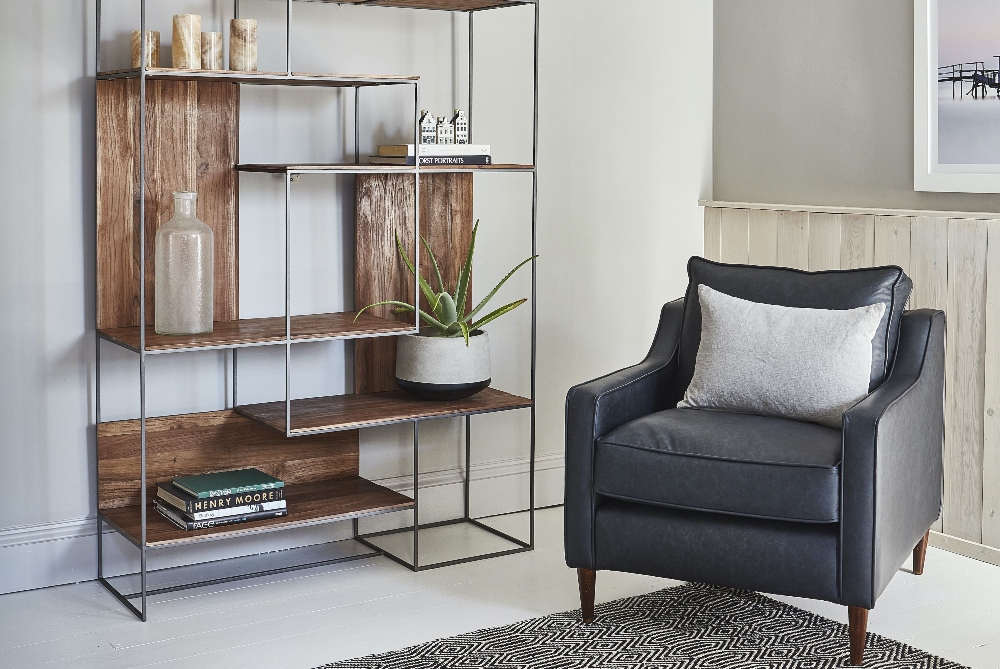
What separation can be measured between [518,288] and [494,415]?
40 centimetres

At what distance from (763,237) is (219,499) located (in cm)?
195

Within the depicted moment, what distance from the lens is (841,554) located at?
2.42 meters

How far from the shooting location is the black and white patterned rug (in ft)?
8.23

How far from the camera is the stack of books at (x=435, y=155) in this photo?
3.04 m

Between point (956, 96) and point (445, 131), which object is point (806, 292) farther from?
point (445, 131)

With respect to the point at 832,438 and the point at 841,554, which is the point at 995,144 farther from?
the point at 841,554

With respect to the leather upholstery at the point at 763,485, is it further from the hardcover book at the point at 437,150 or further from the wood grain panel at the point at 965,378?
the hardcover book at the point at 437,150

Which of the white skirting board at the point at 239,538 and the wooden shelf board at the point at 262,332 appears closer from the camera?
the wooden shelf board at the point at 262,332

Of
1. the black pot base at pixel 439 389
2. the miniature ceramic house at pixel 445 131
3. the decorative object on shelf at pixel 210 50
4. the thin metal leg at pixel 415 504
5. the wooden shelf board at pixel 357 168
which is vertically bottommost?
the thin metal leg at pixel 415 504

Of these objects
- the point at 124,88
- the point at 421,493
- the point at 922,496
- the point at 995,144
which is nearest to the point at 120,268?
the point at 124,88

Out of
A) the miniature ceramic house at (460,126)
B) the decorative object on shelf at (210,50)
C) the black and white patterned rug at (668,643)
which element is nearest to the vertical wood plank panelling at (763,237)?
the miniature ceramic house at (460,126)

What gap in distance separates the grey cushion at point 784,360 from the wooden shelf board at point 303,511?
855 mm

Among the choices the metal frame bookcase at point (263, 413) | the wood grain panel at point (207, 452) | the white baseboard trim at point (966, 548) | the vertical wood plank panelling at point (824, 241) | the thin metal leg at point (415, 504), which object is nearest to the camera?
the metal frame bookcase at point (263, 413)

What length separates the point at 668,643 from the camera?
2.62m
